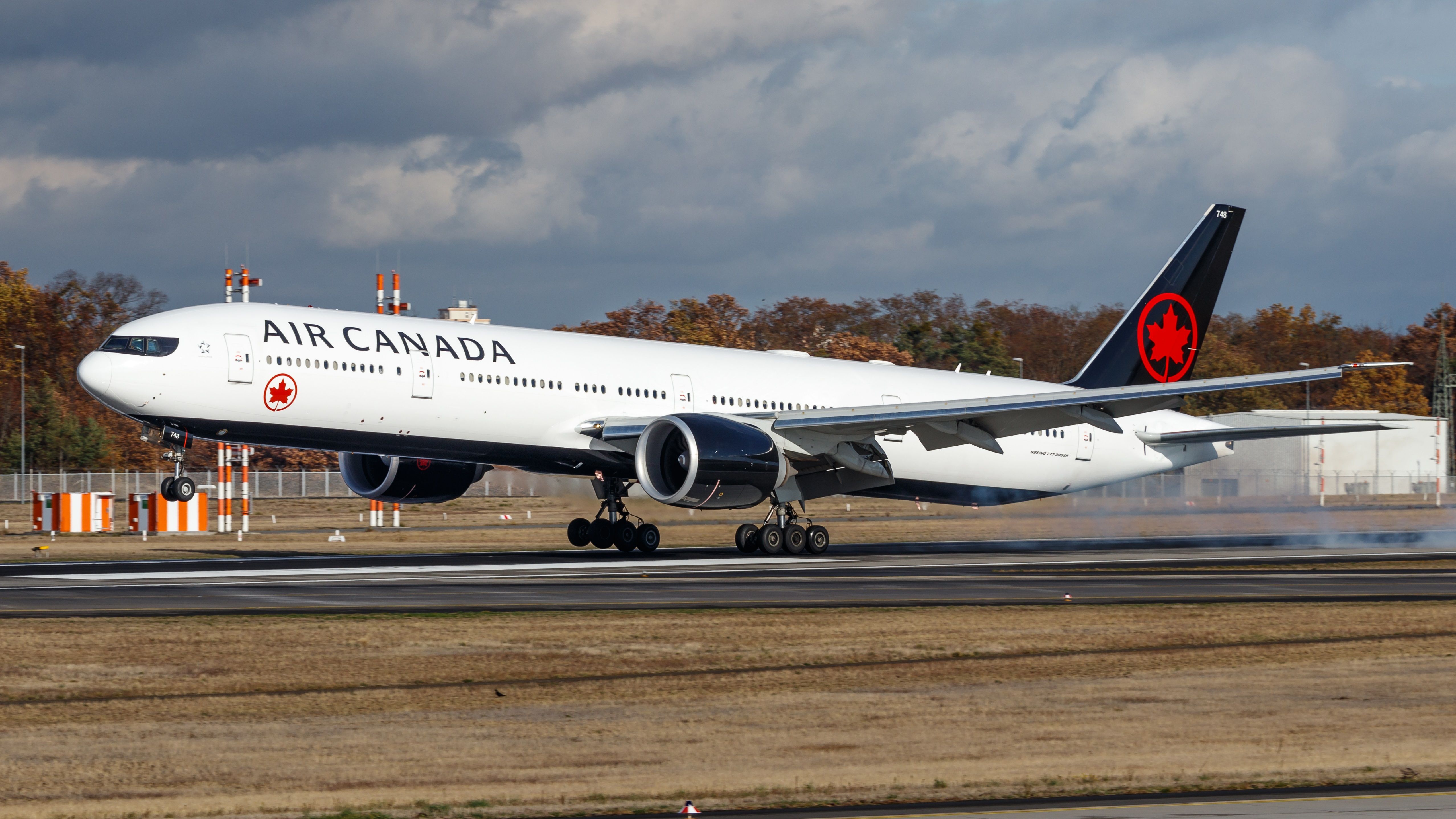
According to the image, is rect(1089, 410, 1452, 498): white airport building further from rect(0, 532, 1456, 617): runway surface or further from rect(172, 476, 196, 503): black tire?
rect(172, 476, 196, 503): black tire

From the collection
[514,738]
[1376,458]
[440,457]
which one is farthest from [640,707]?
[1376,458]

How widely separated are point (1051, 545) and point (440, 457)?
17.8 m

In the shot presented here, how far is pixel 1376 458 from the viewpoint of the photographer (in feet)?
271

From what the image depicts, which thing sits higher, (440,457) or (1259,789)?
(440,457)

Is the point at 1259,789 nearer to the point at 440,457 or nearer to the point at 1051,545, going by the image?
the point at 440,457

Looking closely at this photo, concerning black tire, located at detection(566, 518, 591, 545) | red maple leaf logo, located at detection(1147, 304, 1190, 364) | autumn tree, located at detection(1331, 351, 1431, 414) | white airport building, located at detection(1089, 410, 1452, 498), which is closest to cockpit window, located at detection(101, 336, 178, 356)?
black tire, located at detection(566, 518, 591, 545)

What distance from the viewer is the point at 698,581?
1009 inches

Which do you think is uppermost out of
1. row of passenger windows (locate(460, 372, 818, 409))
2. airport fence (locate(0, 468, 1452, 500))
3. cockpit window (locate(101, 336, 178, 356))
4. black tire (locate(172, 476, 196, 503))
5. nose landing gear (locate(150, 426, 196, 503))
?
cockpit window (locate(101, 336, 178, 356))

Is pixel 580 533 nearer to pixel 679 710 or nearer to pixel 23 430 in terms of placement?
pixel 679 710

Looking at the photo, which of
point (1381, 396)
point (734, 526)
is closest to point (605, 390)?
point (734, 526)

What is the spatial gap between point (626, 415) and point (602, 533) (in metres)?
3.49

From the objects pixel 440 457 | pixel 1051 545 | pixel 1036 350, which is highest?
pixel 1036 350

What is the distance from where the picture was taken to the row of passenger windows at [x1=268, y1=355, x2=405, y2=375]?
95.8 feet

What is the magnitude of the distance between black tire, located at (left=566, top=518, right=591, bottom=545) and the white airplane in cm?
6
